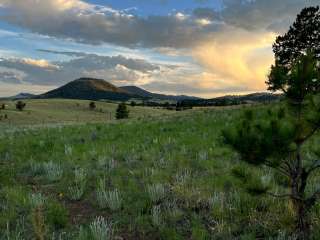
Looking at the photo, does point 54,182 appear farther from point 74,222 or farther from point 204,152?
point 204,152

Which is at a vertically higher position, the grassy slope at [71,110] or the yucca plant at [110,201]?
the yucca plant at [110,201]

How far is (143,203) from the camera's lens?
19.4ft

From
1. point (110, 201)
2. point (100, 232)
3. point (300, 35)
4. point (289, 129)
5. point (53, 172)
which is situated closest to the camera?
point (289, 129)

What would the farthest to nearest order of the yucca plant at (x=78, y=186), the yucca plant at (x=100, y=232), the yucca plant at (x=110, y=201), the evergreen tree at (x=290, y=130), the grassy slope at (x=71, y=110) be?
the grassy slope at (x=71, y=110) < the yucca plant at (x=78, y=186) < the yucca plant at (x=110, y=201) < the yucca plant at (x=100, y=232) < the evergreen tree at (x=290, y=130)

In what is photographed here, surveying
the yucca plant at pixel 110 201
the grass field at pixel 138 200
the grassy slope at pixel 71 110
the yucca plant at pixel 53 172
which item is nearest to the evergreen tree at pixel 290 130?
Result: the grass field at pixel 138 200

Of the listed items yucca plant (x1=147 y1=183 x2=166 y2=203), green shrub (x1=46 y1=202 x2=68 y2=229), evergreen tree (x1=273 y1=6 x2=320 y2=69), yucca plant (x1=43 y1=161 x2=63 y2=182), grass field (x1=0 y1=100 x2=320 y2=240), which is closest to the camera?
grass field (x1=0 y1=100 x2=320 y2=240)

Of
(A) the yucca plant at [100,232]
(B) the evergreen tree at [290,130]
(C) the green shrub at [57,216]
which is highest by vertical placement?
(B) the evergreen tree at [290,130]

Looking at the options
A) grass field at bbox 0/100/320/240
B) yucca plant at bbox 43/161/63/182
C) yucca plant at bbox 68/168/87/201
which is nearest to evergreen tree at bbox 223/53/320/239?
grass field at bbox 0/100/320/240

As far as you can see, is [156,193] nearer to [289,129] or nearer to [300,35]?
[289,129]

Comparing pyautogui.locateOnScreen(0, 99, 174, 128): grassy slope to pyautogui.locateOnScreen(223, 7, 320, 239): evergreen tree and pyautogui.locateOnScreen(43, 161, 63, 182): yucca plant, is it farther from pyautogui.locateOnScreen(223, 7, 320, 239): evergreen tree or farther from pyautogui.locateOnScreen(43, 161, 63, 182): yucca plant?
pyautogui.locateOnScreen(223, 7, 320, 239): evergreen tree

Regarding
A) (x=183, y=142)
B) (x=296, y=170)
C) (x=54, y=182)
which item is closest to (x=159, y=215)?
(x=296, y=170)

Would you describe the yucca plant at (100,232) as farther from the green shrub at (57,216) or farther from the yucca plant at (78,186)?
the yucca plant at (78,186)

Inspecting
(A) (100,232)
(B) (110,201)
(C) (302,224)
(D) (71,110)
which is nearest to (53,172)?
(B) (110,201)

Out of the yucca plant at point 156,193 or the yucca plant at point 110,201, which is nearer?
the yucca plant at point 110,201
